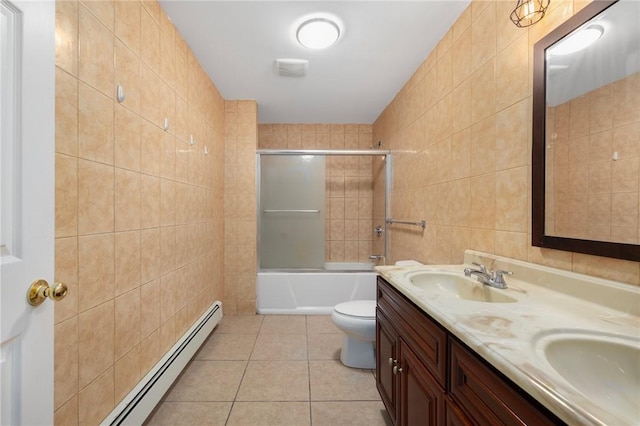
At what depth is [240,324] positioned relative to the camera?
8.69 feet

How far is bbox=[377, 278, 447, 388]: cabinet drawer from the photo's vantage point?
2.71 feet

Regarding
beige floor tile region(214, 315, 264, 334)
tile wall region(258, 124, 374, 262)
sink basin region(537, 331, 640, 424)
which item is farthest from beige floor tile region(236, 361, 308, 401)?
tile wall region(258, 124, 374, 262)

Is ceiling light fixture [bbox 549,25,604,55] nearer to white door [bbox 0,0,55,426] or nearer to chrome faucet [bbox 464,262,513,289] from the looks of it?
chrome faucet [bbox 464,262,513,289]

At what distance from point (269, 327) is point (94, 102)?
7.22 ft

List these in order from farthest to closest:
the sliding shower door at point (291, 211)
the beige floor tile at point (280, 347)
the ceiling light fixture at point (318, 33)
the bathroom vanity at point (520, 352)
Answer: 1. the sliding shower door at point (291, 211)
2. the beige floor tile at point (280, 347)
3. the ceiling light fixture at point (318, 33)
4. the bathroom vanity at point (520, 352)

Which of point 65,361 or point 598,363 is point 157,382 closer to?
point 65,361

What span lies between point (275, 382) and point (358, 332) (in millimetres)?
628

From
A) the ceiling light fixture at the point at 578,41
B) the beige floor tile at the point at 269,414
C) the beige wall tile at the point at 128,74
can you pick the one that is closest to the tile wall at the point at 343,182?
the beige floor tile at the point at 269,414

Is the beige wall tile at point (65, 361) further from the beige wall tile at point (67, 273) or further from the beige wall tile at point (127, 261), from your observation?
the beige wall tile at point (127, 261)

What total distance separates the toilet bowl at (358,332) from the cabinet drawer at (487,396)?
41.1 inches

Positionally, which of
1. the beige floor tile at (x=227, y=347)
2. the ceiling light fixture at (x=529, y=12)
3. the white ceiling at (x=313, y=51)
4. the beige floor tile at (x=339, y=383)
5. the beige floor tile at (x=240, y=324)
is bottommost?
the beige floor tile at (x=240, y=324)

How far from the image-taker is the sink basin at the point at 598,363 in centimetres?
57

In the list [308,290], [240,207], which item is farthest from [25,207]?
[308,290]

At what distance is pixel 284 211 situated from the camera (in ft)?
10.5
